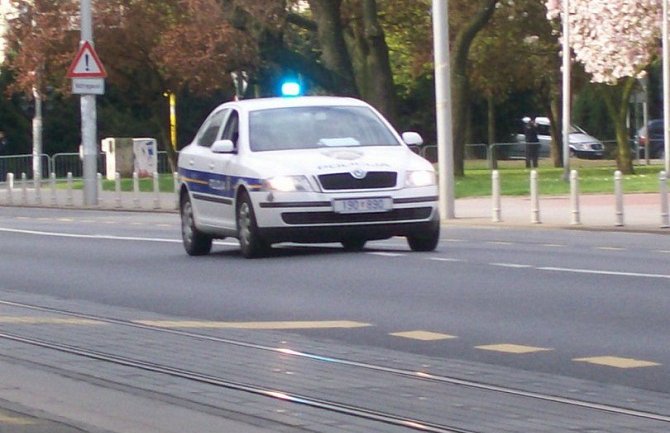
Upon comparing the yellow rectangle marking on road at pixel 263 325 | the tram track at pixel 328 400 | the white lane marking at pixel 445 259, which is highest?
the white lane marking at pixel 445 259

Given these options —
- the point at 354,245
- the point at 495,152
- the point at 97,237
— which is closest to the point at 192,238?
the point at 354,245

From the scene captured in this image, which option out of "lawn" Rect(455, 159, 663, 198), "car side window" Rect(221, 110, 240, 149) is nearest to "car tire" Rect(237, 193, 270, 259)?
"car side window" Rect(221, 110, 240, 149)

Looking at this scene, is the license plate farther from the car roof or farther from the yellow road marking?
the yellow road marking

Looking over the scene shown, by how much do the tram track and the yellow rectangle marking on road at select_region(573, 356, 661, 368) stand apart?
39.3 inches

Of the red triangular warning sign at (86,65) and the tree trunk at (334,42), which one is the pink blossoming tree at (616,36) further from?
the red triangular warning sign at (86,65)

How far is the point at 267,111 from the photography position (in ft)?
61.8

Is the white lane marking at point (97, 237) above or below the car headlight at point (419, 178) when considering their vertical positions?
below

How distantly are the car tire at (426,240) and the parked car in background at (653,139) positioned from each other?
47.7m

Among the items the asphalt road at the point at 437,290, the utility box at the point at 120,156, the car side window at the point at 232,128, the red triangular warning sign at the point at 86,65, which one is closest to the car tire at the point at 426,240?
the asphalt road at the point at 437,290

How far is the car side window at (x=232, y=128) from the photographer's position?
18.7m

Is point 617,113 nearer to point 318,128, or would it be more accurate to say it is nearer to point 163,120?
point 163,120

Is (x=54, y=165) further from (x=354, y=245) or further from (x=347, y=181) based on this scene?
(x=347, y=181)

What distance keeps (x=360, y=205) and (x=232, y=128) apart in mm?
2419

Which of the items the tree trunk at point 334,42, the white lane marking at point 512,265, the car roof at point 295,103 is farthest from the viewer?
the tree trunk at point 334,42
